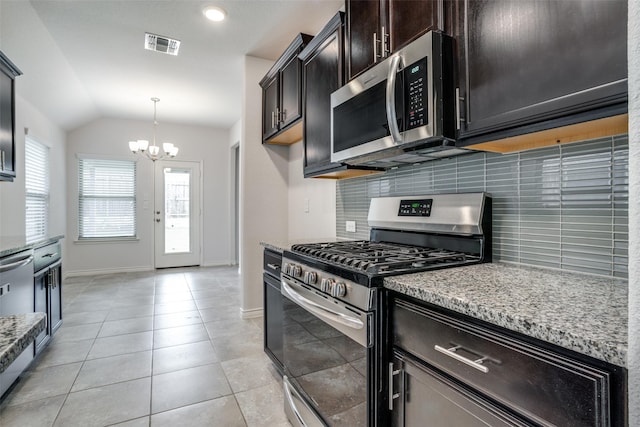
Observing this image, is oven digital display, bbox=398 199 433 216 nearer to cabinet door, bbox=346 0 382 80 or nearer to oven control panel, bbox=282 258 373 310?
oven control panel, bbox=282 258 373 310

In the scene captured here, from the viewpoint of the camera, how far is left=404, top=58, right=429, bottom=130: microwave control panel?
4.10ft

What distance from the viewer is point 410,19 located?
4.54ft

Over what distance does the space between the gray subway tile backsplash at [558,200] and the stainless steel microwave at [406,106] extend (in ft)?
0.59

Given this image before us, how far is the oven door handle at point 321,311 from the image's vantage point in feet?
3.94

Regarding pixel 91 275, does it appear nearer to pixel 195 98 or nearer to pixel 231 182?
pixel 231 182

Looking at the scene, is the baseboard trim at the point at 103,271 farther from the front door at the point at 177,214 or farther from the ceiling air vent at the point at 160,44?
the ceiling air vent at the point at 160,44

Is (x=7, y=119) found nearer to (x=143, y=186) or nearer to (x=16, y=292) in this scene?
(x=16, y=292)

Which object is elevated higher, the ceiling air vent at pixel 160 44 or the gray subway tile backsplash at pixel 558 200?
the ceiling air vent at pixel 160 44

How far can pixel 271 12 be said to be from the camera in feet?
8.45

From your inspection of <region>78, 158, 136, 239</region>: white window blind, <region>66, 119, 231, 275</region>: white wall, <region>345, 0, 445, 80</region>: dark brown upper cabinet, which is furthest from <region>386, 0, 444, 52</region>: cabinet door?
<region>78, 158, 136, 239</region>: white window blind

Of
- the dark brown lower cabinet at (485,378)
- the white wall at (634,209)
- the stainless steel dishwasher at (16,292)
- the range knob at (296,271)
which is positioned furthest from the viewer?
the stainless steel dishwasher at (16,292)

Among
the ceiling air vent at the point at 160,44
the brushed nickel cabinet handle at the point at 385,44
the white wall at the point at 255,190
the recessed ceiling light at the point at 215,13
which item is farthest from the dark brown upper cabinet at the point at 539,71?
the ceiling air vent at the point at 160,44

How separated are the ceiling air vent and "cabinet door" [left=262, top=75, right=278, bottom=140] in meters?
0.91

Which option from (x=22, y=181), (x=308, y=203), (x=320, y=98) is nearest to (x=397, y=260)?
(x=320, y=98)
